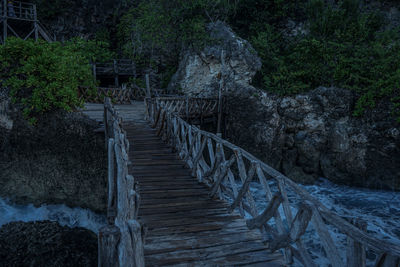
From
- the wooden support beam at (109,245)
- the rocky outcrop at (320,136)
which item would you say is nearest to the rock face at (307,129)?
the rocky outcrop at (320,136)

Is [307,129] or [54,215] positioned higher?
[307,129]

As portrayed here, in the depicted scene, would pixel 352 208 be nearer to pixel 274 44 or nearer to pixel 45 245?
pixel 45 245

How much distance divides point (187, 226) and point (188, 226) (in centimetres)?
2

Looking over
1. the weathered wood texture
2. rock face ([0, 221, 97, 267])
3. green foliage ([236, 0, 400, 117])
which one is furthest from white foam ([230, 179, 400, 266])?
rock face ([0, 221, 97, 267])

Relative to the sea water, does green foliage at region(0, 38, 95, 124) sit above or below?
above

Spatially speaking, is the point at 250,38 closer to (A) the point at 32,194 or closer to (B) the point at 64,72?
(B) the point at 64,72

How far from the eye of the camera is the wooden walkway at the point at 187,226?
11.1 feet

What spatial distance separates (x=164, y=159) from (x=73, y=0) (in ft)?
70.8

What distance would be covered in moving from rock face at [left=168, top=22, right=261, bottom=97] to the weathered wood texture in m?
11.1

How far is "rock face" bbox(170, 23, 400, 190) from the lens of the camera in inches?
476

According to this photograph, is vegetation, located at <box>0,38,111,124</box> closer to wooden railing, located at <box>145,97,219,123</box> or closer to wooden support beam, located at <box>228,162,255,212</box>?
wooden railing, located at <box>145,97,219,123</box>

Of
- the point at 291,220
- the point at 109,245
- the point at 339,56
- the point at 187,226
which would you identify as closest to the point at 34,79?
the point at 187,226

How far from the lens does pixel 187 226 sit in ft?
13.7

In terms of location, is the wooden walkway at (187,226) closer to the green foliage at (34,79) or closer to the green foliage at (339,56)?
the green foliage at (34,79)
